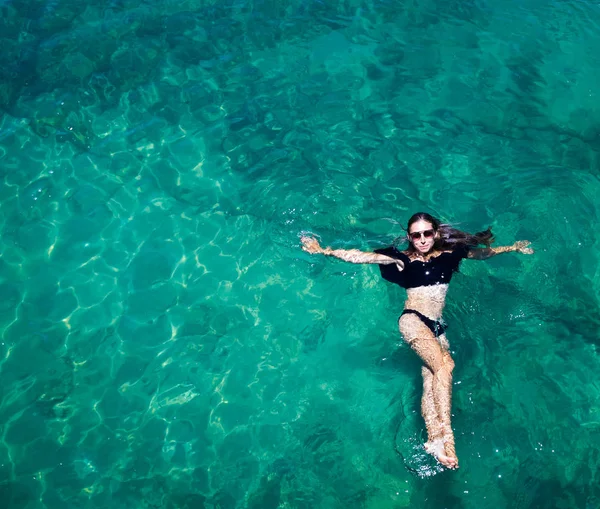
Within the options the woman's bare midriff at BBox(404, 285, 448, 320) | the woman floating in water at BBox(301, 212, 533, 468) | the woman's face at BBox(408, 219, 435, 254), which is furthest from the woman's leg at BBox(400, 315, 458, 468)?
the woman's face at BBox(408, 219, 435, 254)

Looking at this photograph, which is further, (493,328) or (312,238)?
(312,238)

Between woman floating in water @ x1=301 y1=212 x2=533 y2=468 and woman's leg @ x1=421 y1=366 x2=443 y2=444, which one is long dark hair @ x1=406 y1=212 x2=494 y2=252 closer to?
woman floating in water @ x1=301 y1=212 x2=533 y2=468

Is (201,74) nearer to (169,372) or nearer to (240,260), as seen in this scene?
(240,260)

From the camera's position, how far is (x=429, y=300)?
7109mm

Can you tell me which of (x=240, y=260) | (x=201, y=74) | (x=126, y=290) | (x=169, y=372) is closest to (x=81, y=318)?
(x=126, y=290)

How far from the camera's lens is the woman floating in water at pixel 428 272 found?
22.0ft

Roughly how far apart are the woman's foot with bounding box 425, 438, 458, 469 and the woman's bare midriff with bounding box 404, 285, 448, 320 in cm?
153

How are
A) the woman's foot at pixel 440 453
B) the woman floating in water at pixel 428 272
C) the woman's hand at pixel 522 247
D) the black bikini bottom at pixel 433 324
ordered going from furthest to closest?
the woman's hand at pixel 522 247, the black bikini bottom at pixel 433 324, the woman floating in water at pixel 428 272, the woman's foot at pixel 440 453

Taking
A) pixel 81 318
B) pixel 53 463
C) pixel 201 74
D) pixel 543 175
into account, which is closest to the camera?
pixel 53 463

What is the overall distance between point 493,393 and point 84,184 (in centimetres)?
657

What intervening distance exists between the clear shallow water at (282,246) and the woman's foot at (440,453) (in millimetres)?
464

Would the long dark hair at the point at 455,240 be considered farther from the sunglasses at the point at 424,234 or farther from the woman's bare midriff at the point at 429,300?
the woman's bare midriff at the point at 429,300

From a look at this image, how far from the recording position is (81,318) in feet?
26.0

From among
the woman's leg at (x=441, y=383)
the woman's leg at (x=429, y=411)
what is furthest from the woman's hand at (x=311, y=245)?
the woman's leg at (x=429, y=411)
